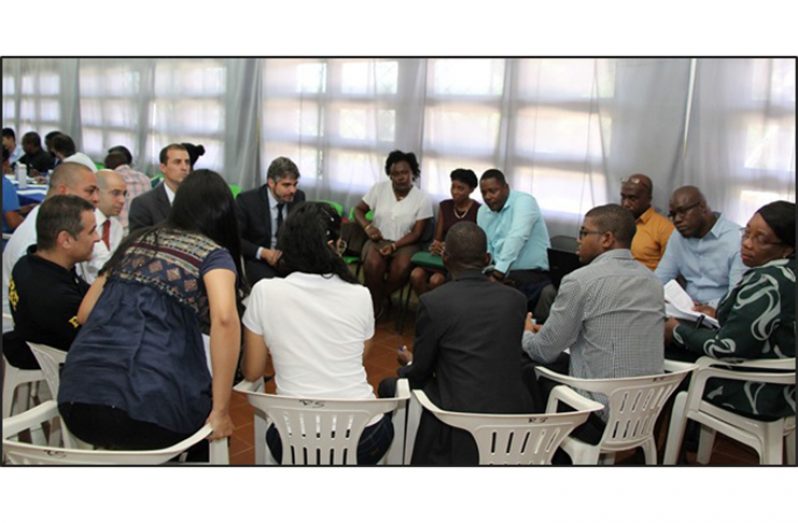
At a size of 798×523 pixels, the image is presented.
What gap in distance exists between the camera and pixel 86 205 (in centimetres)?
249

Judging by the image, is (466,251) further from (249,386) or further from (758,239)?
(758,239)

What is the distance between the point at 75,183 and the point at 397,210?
250 cm

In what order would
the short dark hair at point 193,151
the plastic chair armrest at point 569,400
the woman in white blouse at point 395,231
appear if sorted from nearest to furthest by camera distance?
the plastic chair armrest at point 569,400
the woman in white blouse at point 395,231
the short dark hair at point 193,151

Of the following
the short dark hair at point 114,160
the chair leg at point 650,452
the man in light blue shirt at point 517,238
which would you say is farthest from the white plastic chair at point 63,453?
the short dark hair at point 114,160

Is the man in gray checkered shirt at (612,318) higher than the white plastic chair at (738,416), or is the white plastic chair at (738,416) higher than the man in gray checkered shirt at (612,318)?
the man in gray checkered shirt at (612,318)

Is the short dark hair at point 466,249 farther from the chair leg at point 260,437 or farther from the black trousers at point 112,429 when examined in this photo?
the black trousers at point 112,429

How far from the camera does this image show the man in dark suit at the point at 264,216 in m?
4.39

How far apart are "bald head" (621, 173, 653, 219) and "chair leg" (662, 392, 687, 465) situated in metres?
1.64

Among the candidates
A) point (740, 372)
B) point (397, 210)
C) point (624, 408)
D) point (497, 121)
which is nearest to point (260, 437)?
point (624, 408)

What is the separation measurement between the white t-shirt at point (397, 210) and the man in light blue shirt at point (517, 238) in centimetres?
77

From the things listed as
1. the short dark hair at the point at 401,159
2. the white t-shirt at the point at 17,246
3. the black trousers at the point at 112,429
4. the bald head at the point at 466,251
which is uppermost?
the short dark hair at the point at 401,159

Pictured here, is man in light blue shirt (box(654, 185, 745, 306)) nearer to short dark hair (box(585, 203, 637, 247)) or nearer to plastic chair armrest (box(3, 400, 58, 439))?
short dark hair (box(585, 203, 637, 247))

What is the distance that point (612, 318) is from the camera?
7.73 feet

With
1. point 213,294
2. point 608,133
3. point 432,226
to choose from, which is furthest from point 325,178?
point 213,294
